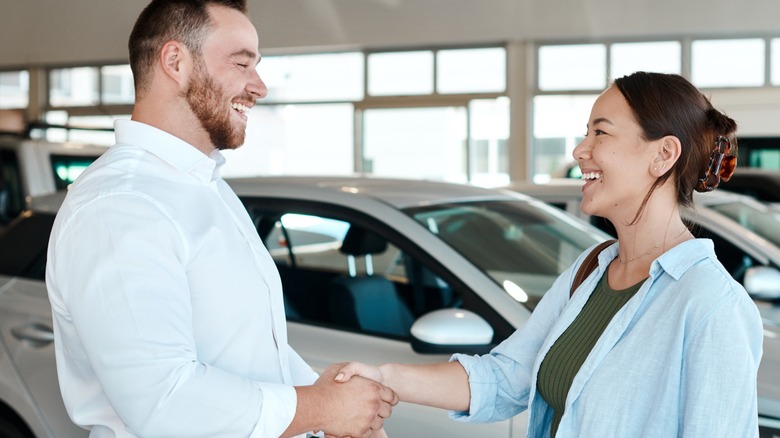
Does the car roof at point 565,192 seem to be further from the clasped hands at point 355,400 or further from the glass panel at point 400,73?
the glass panel at point 400,73

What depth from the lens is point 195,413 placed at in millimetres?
1543

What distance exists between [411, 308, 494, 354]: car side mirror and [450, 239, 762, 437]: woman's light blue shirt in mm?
835

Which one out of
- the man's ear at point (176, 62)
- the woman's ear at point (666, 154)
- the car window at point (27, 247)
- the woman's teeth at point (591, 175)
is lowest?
the car window at point (27, 247)

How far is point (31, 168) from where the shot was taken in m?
7.12

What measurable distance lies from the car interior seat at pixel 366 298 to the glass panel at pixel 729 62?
9582 millimetres

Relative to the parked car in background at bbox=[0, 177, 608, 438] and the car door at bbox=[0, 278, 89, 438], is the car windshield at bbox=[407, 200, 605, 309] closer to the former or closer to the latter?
the parked car in background at bbox=[0, 177, 608, 438]

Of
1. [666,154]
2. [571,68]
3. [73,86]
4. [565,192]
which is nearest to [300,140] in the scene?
[73,86]

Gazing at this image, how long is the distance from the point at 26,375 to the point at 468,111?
1042 cm

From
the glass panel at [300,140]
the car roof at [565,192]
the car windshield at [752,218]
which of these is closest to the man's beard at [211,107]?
the car roof at [565,192]

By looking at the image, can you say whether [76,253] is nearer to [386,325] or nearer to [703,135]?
[703,135]

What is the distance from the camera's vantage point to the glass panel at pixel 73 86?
14781mm

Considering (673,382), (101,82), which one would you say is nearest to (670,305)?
(673,382)

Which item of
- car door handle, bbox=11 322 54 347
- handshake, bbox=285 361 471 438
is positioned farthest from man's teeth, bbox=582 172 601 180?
car door handle, bbox=11 322 54 347

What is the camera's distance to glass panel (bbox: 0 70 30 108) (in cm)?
1534
